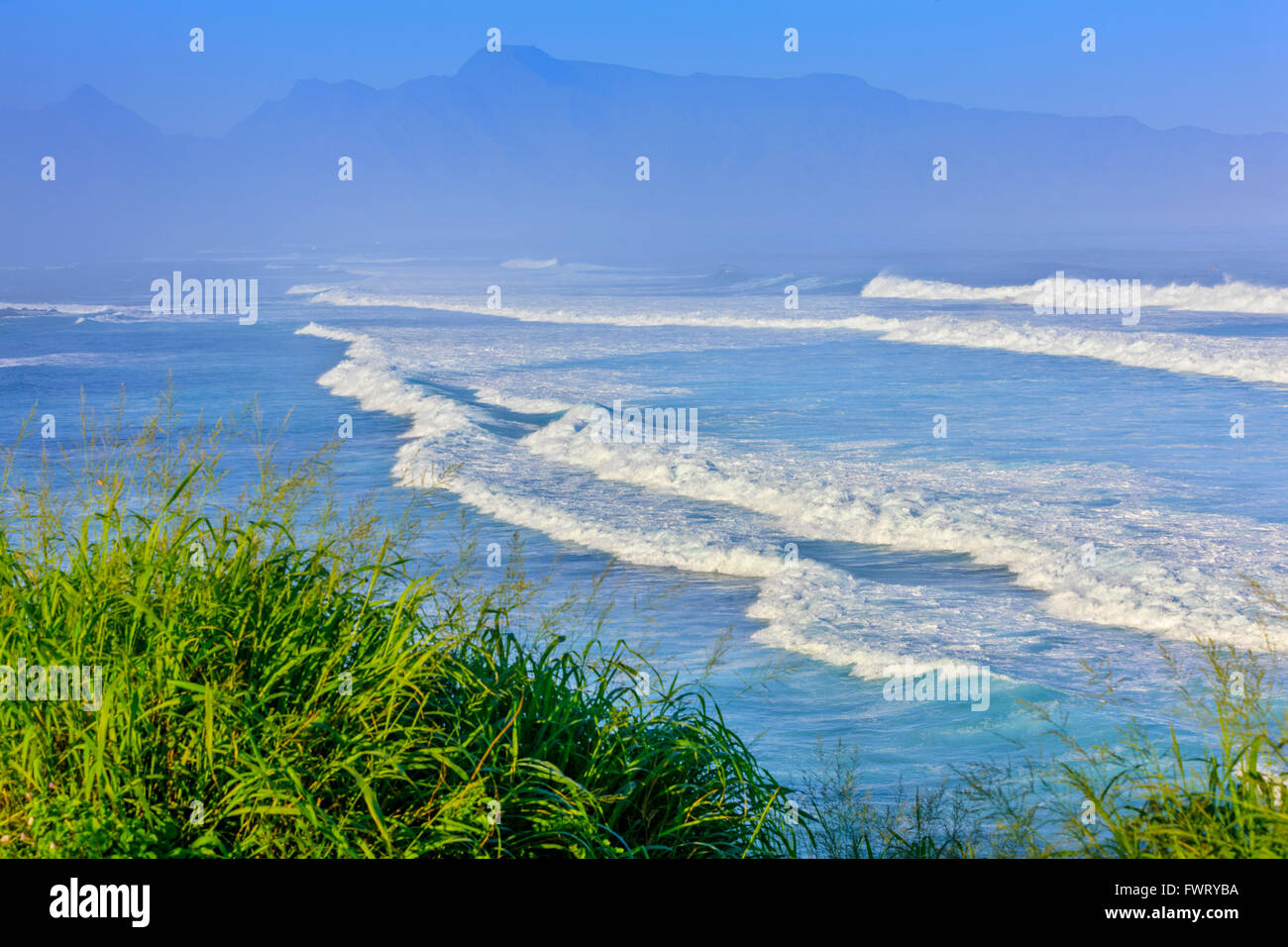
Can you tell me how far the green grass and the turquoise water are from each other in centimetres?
231

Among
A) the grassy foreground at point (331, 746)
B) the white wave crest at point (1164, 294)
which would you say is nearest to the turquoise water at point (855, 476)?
the grassy foreground at point (331, 746)

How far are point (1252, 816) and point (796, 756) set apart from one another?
3.05m

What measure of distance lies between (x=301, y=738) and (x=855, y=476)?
422 inches

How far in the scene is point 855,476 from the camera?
1331 cm

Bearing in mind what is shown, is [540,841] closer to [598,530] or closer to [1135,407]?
[598,530]

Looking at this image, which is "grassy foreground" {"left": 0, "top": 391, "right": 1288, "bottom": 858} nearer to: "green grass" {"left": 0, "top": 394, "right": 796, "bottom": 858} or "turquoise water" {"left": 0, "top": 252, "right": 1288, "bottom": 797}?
"green grass" {"left": 0, "top": 394, "right": 796, "bottom": 858}

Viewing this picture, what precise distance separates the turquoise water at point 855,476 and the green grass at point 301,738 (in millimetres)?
2308

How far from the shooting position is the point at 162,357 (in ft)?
110

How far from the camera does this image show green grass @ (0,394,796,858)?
10.3ft

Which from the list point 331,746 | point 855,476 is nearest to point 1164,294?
point 855,476

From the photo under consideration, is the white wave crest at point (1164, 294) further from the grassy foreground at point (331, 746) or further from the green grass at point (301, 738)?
the green grass at point (301, 738)

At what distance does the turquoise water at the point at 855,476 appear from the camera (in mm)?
7516
